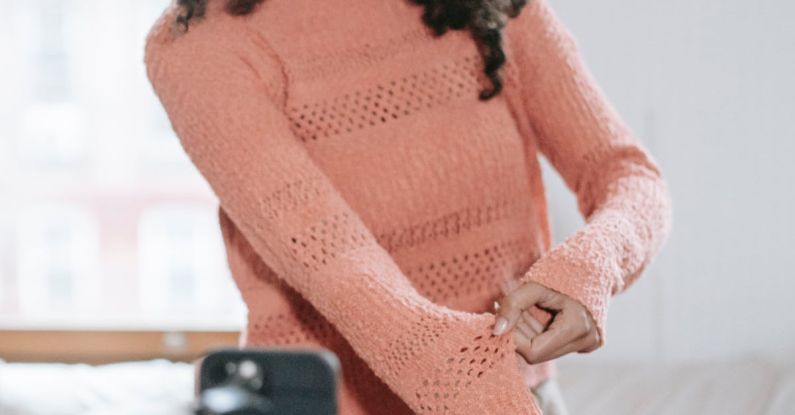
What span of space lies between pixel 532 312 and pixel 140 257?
166cm

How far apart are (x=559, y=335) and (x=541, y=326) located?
19 millimetres

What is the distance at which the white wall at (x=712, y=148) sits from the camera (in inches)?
64.0

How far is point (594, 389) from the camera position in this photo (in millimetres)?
1469

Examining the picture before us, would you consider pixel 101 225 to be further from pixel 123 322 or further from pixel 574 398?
pixel 574 398

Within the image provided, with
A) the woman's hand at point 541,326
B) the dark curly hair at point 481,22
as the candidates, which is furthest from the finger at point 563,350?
the dark curly hair at point 481,22

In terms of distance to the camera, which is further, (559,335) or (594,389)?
(594,389)

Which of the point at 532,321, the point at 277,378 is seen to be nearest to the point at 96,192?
the point at 532,321

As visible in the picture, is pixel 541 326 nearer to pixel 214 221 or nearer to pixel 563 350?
pixel 563 350

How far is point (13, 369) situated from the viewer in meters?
1.53

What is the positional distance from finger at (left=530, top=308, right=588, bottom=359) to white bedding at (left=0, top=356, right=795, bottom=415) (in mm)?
753

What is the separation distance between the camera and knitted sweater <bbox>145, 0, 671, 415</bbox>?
721 mm

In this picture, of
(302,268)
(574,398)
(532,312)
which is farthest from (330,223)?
(574,398)

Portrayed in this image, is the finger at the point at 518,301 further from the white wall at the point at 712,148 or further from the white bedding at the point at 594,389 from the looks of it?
the white wall at the point at 712,148

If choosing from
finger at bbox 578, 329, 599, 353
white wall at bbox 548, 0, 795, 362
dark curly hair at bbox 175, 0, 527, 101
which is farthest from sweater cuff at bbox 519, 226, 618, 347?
white wall at bbox 548, 0, 795, 362
